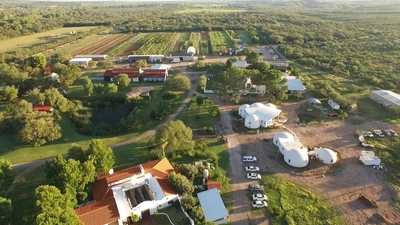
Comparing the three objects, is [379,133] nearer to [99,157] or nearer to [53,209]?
[99,157]

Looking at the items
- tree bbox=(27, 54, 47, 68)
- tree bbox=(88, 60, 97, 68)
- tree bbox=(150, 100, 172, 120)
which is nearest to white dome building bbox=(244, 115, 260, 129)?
tree bbox=(150, 100, 172, 120)

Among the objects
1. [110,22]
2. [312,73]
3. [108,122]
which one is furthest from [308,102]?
[110,22]

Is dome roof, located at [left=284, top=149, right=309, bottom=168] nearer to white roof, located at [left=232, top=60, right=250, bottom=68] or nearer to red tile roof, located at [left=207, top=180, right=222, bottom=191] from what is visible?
red tile roof, located at [left=207, top=180, right=222, bottom=191]

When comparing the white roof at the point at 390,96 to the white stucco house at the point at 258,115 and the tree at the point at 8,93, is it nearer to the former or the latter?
the white stucco house at the point at 258,115

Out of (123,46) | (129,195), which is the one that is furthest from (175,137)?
(123,46)

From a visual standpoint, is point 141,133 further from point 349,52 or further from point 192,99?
point 349,52
